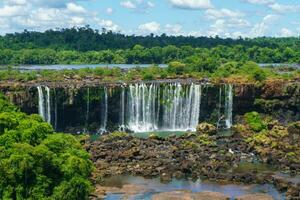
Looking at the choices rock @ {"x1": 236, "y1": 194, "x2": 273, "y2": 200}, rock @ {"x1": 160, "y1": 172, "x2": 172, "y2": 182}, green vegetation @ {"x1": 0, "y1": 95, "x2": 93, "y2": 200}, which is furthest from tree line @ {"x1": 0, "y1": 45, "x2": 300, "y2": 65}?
green vegetation @ {"x1": 0, "y1": 95, "x2": 93, "y2": 200}

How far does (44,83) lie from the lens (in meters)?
74.1

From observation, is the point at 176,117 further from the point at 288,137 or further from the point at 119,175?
the point at 119,175

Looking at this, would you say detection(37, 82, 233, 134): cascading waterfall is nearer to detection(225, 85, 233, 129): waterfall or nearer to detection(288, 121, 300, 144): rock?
detection(225, 85, 233, 129): waterfall

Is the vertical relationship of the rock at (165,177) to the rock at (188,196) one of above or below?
above

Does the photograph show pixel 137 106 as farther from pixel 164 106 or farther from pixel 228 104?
pixel 228 104

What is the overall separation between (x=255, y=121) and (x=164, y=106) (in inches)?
425

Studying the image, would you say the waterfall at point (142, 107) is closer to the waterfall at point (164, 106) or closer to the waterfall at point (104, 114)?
the waterfall at point (164, 106)

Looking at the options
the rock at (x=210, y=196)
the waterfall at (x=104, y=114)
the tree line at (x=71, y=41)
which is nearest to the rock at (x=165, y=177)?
the rock at (x=210, y=196)

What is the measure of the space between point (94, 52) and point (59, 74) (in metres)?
68.5

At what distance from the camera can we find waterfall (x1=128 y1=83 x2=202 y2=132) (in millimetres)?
71000

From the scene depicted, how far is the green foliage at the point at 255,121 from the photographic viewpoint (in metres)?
65.1

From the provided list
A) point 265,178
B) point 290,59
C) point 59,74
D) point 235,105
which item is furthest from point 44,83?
point 290,59

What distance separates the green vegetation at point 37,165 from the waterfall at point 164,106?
34.2 meters

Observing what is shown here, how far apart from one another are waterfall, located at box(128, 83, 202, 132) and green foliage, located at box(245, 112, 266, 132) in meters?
6.06
